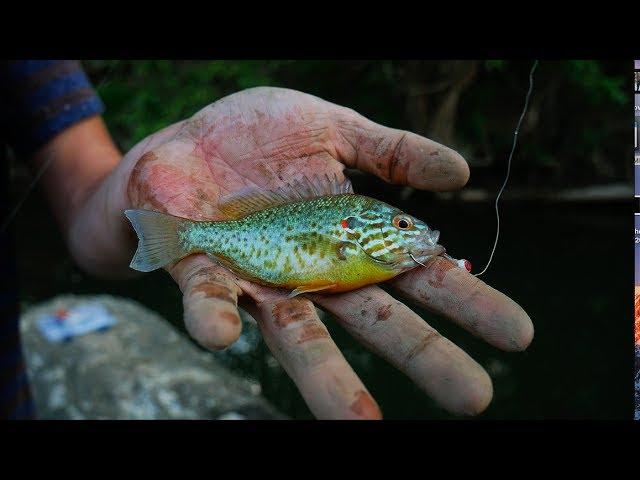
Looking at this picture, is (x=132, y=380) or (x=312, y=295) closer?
(x=312, y=295)

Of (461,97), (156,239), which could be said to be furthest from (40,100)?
(461,97)

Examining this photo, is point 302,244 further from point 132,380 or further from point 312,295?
point 132,380

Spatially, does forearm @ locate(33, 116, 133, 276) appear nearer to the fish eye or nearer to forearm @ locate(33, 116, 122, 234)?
forearm @ locate(33, 116, 122, 234)

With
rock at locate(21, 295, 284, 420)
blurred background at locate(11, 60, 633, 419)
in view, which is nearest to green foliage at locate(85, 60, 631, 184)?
blurred background at locate(11, 60, 633, 419)

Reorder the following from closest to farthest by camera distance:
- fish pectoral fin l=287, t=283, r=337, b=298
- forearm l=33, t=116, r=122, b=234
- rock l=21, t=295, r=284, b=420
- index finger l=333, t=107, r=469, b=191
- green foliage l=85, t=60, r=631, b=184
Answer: fish pectoral fin l=287, t=283, r=337, b=298, index finger l=333, t=107, r=469, b=191, forearm l=33, t=116, r=122, b=234, rock l=21, t=295, r=284, b=420, green foliage l=85, t=60, r=631, b=184

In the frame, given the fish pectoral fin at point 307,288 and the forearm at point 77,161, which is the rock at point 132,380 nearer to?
the forearm at point 77,161

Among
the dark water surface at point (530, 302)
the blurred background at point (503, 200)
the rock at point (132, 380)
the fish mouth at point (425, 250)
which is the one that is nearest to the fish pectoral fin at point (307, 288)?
the fish mouth at point (425, 250)
